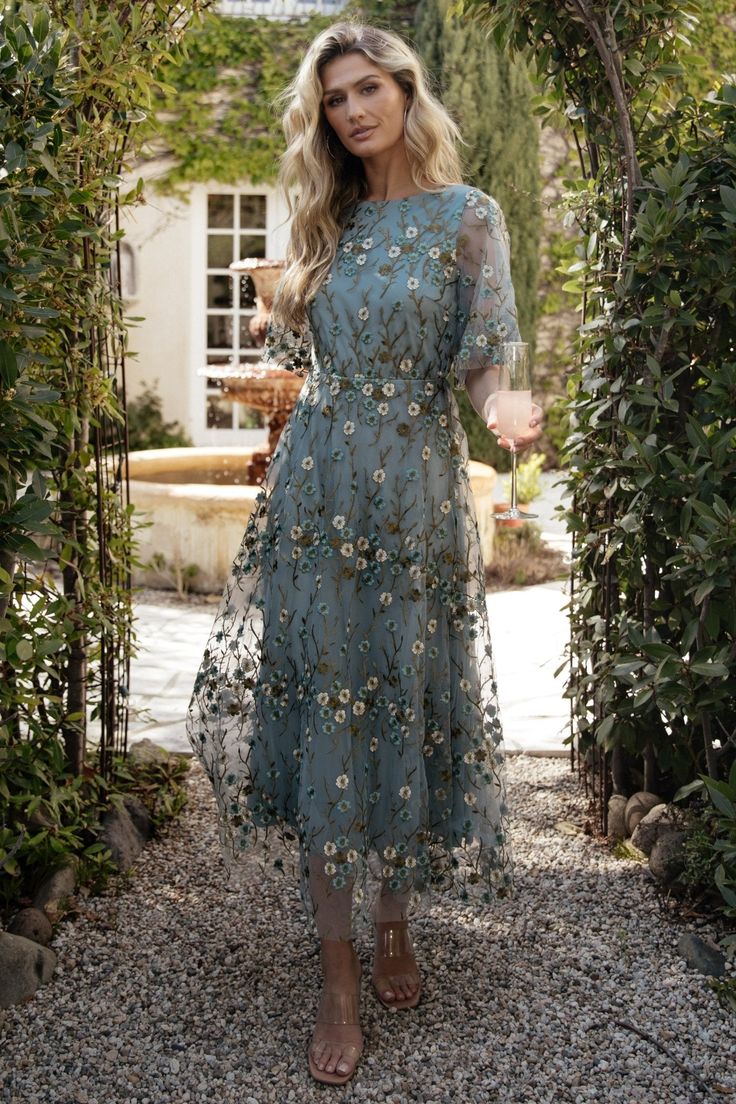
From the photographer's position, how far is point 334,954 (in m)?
2.15

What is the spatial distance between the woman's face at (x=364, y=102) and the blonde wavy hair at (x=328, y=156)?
0.6 inches

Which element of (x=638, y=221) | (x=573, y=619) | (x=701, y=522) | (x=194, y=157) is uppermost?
(x=194, y=157)

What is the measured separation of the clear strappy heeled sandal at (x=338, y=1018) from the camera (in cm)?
203

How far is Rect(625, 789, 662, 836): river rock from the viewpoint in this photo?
9.55 feet

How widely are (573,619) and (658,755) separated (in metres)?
0.44

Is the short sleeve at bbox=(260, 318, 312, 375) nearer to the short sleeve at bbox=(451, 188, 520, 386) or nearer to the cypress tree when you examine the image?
the short sleeve at bbox=(451, 188, 520, 386)

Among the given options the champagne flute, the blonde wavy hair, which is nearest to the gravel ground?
the champagne flute

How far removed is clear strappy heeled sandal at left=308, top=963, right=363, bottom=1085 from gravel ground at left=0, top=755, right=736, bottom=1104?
21 millimetres

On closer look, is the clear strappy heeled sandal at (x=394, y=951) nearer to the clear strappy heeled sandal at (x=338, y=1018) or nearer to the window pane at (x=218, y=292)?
the clear strappy heeled sandal at (x=338, y=1018)

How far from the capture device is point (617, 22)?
2.57 metres

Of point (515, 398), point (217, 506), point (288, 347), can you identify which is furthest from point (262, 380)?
point (515, 398)

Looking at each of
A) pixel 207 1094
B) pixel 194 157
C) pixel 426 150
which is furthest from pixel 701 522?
pixel 194 157

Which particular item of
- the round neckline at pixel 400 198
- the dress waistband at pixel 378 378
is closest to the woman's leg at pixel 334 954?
the dress waistband at pixel 378 378

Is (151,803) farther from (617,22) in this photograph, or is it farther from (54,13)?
(617,22)
